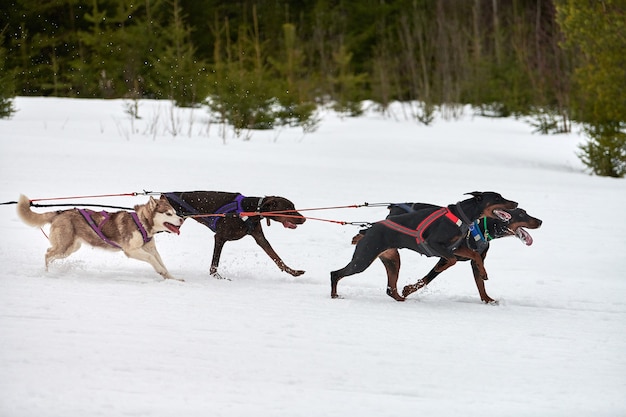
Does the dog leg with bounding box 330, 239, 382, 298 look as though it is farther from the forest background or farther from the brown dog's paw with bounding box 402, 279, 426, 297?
the forest background

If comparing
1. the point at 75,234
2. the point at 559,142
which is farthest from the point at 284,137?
the point at 75,234

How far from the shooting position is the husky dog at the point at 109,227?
6.61m

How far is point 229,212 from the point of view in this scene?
7.03 metres

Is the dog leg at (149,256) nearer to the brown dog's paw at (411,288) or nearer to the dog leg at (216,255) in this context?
the dog leg at (216,255)

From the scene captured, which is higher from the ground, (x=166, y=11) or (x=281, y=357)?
(x=166, y=11)

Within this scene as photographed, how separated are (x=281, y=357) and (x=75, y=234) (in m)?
2.77

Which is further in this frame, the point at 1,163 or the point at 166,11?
the point at 166,11

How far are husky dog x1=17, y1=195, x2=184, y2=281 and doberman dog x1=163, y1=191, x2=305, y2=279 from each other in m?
0.44

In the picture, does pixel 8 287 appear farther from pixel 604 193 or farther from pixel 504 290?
pixel 604 193

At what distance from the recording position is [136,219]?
667 cm

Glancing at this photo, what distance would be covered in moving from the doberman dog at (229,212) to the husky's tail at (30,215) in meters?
1.05

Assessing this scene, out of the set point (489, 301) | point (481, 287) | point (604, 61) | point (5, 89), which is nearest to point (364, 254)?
point (481, 287)

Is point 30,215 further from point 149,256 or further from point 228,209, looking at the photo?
point 228,209

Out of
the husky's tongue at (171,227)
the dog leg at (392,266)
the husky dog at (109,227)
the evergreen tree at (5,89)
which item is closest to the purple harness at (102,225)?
the husky dog at (109,227)
